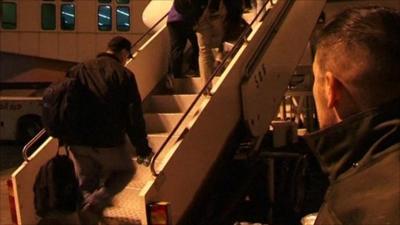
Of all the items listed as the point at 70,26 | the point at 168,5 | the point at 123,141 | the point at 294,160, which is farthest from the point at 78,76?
the point at 70,26

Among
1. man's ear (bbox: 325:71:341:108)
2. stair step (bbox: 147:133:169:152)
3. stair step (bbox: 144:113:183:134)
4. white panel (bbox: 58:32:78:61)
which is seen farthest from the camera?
white panel (bbox: 58:32:78:61)

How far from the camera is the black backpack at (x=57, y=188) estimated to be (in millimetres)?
5316

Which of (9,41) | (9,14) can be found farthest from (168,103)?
(9,14)

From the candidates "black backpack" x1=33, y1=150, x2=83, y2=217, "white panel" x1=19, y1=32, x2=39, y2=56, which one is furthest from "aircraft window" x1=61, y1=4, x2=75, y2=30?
"black backpack" x1=33, y1=150, x2=83, y2=217

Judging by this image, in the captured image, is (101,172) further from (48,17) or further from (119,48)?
(48,17)

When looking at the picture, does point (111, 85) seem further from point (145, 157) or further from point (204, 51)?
point (204, 51)

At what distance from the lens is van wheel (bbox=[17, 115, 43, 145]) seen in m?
16.5

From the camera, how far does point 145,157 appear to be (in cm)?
568

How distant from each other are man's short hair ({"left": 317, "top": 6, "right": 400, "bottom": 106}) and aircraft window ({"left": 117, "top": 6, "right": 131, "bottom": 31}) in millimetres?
16287

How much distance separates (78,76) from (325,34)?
405 cm

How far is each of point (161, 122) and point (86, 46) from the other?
11.9 meters

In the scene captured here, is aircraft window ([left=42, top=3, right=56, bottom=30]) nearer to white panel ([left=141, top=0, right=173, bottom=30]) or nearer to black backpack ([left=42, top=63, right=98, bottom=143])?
white panel ([left=141, top=0, right=173, bottom=30])

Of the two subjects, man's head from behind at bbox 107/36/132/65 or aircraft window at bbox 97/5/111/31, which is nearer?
man's head from behind at bbox 107/36/132/65

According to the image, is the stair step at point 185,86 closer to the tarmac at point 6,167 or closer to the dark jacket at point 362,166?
the tarmac at point 6,167
